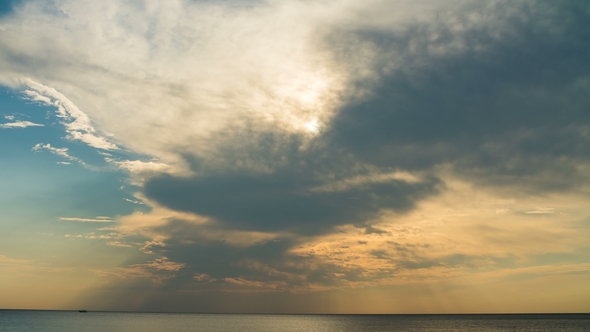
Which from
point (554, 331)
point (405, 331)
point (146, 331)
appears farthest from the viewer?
point (405, 331)

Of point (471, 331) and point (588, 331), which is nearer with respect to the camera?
point (588, 331)

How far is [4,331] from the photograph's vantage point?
155750 millimetres

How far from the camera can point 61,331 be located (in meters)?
158

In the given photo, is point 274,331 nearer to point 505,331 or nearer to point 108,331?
point 108,331

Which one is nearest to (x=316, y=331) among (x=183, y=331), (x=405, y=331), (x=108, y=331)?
(x=405, y=331)

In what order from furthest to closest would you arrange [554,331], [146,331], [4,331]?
1. [554,331]
2. [146,331]
3. [4,331]

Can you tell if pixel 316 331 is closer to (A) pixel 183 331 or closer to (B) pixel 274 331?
(B) pixel 274 331

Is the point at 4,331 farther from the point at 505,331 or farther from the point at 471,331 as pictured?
the point at 505,331

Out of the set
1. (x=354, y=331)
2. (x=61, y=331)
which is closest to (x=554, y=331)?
(x=354, y=331)

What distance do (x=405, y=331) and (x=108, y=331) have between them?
131604mm

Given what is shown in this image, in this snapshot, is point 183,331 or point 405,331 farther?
point 405,331

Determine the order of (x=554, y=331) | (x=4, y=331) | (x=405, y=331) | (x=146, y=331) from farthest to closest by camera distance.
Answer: (x=405, y=331) → (x=554, y=331) → (x=146, y=331) → (x=4, y=331)

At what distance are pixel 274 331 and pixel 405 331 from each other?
62.4 m

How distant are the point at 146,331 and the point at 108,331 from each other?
14560 mm
